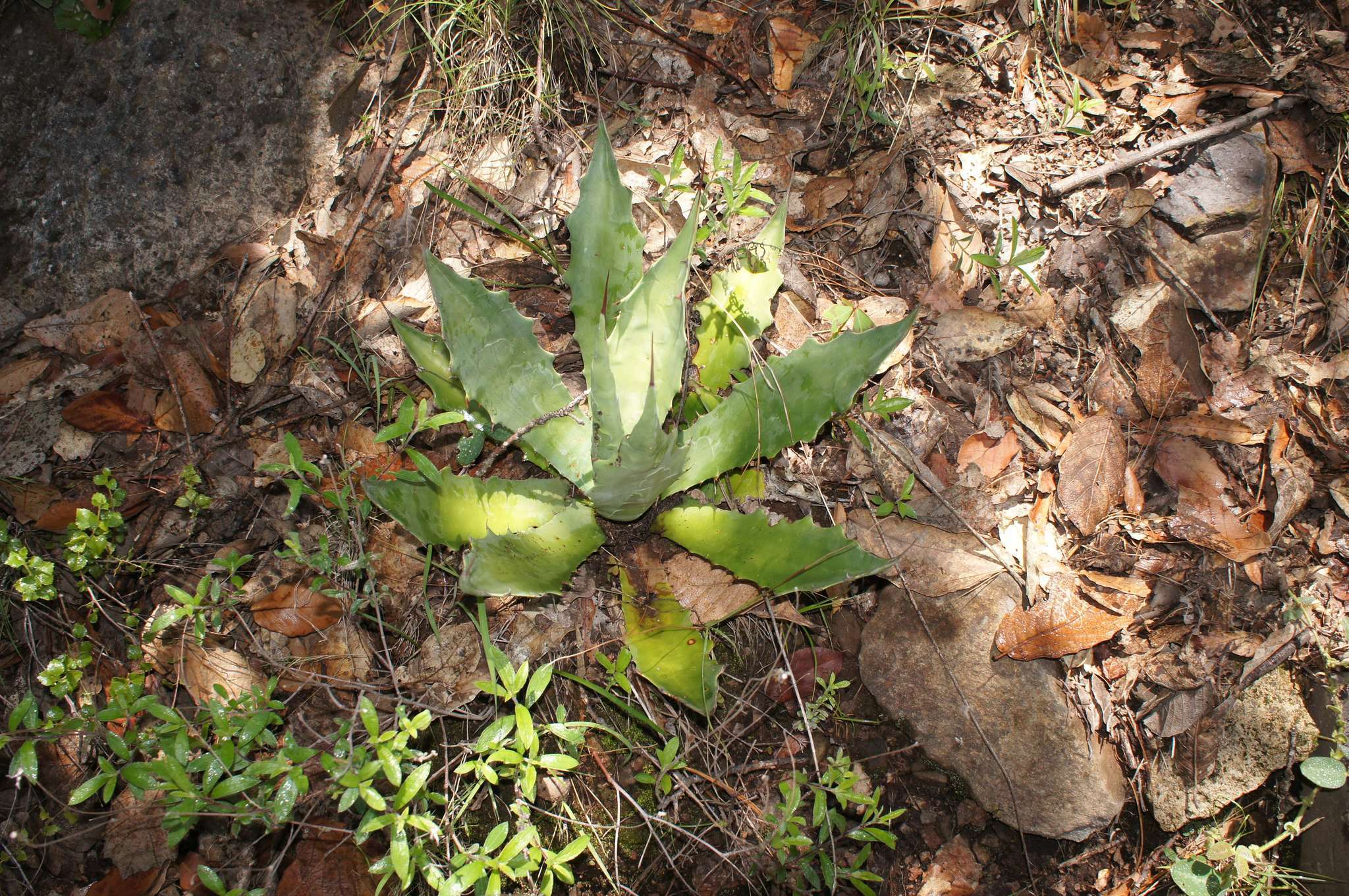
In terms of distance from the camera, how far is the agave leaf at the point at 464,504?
71.2 inches

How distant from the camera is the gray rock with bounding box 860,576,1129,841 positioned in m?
1.85

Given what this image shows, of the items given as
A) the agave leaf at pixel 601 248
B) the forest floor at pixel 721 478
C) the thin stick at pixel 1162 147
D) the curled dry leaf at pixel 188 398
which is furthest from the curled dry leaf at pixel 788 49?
the curled dry leaf at pixel 188 398

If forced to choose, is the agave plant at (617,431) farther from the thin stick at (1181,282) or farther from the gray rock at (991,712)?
the thin stick at (1181,282)

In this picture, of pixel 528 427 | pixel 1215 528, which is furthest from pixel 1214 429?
pixel 528 427

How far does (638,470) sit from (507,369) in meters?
0.51

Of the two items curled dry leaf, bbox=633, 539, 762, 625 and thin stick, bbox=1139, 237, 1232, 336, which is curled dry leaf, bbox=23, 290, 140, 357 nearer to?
curled dry leaf, bbox=633, 539, 762, 625

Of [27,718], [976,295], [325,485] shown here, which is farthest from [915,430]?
[27,718]

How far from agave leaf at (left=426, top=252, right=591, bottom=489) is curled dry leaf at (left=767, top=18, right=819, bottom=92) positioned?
1.44 metres

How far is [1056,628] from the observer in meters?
1.94

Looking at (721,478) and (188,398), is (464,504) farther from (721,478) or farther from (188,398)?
(188,398)

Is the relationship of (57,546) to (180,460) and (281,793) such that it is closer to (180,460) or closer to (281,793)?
(180,460)

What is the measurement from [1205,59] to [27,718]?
3.83 metres

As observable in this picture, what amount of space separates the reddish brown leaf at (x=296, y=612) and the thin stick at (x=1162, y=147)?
2.50 m

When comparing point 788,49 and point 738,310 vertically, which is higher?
point 788,49
